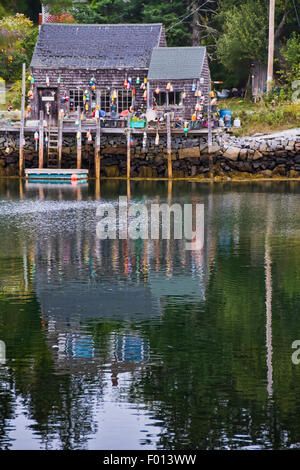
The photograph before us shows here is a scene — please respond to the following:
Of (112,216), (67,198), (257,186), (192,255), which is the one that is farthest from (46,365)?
(257,186)

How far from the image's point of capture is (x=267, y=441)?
14.1 metres

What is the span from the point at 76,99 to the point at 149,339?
36.3 meters

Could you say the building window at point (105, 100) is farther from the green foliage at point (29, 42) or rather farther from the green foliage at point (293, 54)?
the green foliage at point (29, 42)

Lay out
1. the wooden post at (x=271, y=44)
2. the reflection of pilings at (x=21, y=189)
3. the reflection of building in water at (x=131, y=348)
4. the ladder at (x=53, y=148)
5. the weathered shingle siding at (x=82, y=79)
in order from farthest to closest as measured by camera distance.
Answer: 1. the wooden post at (x=271, y=44)
2. the weathered shingle siding at (x=82, y=79)
3. the ladder at (x=53, y=148)
4. the reflection of pilings at (x=21, y=189)
5. the reflection of building in water at (x=131, y=348)

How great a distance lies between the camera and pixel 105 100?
53.8 metres

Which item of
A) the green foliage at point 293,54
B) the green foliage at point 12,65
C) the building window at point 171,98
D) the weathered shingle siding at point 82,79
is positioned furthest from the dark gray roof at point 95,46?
the green foliage at point 293,54

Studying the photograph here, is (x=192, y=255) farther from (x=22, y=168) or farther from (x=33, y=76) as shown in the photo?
(x=33, y=76)

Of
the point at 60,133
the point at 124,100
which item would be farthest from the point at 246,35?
Result: the point at 60,133

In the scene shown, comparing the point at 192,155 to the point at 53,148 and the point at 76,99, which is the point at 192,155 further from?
A: the point at 76,99

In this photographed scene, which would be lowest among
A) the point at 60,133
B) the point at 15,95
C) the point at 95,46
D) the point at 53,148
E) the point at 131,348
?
the point at 131,348

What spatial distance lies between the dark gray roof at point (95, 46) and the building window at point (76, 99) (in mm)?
1393

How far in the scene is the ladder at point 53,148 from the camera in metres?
50.4

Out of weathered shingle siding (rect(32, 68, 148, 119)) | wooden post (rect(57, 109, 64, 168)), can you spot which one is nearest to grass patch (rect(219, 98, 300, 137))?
weathered shingle siding (rect(32, 68, 148, 119))

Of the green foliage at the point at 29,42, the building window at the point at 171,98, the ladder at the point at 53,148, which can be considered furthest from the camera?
the green foliage at the point at 29,42
